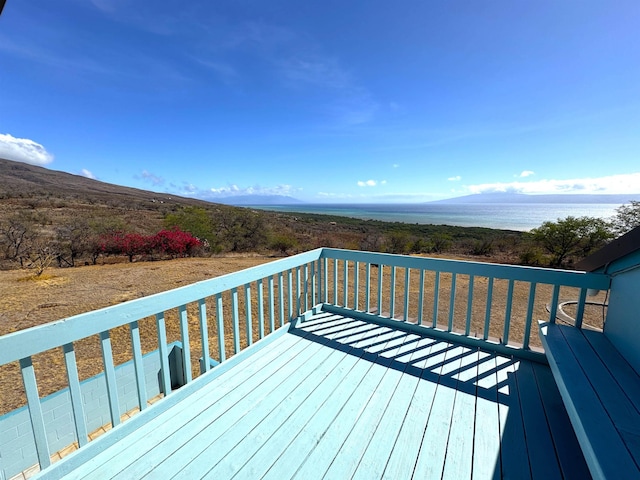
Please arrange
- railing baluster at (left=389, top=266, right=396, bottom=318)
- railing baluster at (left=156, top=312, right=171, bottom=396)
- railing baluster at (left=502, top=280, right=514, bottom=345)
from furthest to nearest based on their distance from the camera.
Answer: railing baluster at (left=389, top=266, right=396, bottom=318) → railing baluster at (left=502, top=280, right=514, bottom=345) → railing baluster at (left=156, top=312, right=171, bottom=396)

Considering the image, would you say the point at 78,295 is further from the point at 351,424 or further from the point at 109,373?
the point at 351,424

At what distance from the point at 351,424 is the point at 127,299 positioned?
5.34m

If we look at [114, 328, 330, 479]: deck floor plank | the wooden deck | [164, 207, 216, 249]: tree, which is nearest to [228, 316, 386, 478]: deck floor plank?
the wooden deck

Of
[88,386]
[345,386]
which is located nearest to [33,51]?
[88,386]

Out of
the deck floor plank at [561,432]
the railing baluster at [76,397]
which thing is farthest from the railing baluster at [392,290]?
the railing baluster at [76,397]

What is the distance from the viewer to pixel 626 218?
7.95m

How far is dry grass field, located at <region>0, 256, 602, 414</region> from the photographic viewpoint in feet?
10.8

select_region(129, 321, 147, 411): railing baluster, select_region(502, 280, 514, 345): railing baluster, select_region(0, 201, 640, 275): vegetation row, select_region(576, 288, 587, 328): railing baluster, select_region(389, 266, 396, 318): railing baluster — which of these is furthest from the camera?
select_region(0, 201, 640, 275): vegetation row

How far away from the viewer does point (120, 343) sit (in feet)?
12.5

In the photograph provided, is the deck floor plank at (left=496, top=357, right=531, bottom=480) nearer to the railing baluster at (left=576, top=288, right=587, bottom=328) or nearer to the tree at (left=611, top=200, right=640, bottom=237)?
the railing baluster at (left=576, top=288, right=587, bottom=328)

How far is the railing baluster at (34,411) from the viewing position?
1.09m

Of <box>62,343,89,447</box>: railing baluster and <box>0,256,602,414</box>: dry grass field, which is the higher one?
<box>62,343,89,447</box>: railing baluster

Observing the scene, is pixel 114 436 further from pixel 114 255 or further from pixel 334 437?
pixel 114 255

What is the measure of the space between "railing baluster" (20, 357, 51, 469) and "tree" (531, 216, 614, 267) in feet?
37.5
